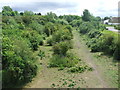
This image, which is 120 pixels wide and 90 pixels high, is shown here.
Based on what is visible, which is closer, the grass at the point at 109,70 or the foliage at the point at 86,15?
the grass at the point at 109,70

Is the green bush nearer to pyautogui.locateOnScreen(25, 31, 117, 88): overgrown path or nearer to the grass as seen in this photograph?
pyautogui.locateOnScreen(25, 31, 117, 88): overgrown path

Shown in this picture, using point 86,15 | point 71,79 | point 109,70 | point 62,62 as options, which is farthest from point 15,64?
point 86,15

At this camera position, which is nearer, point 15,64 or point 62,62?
point 15,64

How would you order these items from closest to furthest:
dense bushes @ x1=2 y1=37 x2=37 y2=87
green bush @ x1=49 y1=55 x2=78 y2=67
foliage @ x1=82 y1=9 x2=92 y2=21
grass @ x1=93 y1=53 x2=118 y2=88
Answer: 1. dense bushes @ x1=2 y1=37 x2=37 y2=87
2. grass @ x1=93 y1=53 x2=118 y2=88
3. green bush @ x1=49 y1=55 x2=78 y2=67
4. foliage @ x1=82 y1=9 x2=92 y2=21

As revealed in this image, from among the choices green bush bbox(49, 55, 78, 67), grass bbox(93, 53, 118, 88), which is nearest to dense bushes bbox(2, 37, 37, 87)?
green bush bbox(49, 55, 78, 67)

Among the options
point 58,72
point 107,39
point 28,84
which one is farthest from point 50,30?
point 28,84

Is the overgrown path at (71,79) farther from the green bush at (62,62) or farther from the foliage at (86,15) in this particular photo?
the foliage at (86,15)

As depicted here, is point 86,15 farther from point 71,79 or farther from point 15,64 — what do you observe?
point 15,64

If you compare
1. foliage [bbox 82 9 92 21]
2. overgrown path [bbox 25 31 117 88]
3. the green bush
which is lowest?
overgrown path [bbox 25 31 117 88]

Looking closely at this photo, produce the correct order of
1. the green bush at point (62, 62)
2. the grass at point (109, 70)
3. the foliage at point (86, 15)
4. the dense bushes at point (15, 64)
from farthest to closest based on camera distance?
the foliage at point (86, 15) → the green bush at point (62, 62) → the grass at point (109, 70) → the dense bushes at point (15, 64)

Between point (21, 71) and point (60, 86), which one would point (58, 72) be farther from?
point (21, 71)

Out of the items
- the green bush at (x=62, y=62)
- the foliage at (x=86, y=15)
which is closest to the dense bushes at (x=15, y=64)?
the green bush at (x=62, y=62)

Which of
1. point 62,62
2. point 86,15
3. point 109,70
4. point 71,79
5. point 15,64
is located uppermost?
point 86,15

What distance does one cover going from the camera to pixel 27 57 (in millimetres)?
9172
